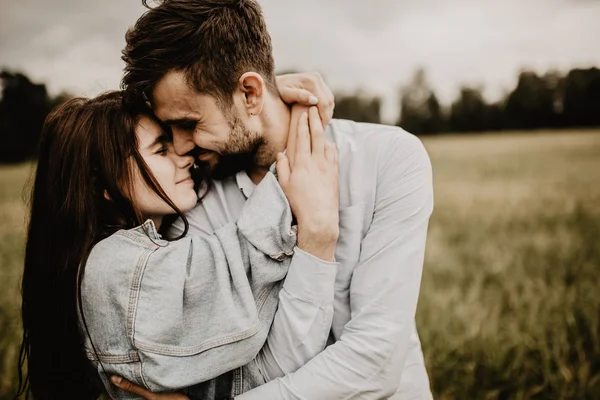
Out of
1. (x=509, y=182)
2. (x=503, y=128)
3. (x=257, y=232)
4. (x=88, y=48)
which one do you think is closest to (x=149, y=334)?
(x=257, y=232)

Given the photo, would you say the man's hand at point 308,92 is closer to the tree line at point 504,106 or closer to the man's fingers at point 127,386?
the man's fingers at point 127,386

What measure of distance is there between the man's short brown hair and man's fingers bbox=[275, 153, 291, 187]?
0.43 metres

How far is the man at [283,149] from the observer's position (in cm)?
172

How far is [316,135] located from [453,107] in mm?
21524

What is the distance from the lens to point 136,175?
197 centimetres

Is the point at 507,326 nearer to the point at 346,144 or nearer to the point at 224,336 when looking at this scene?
the point at 346,144

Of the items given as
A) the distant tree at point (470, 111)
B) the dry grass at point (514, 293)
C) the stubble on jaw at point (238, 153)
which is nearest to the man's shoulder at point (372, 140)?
the stubble on jaw at point (238, 153)

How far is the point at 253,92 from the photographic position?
2.17 metres

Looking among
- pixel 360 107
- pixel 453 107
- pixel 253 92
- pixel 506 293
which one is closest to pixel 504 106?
pixel 453 107

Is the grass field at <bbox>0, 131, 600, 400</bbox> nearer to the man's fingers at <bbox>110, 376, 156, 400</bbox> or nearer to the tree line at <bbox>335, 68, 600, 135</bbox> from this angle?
the man's fingers at <bbox>110, 376, 156, 400</bbox>

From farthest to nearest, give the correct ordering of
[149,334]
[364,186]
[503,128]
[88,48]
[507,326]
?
1. [503,128]
2. [88,48]
3. [507,326]
4. [364,186]
5. [149,334]

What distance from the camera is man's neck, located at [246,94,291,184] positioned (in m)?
2.22

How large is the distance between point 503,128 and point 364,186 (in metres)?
18.7

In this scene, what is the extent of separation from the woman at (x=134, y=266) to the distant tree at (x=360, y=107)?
16.8 meters
